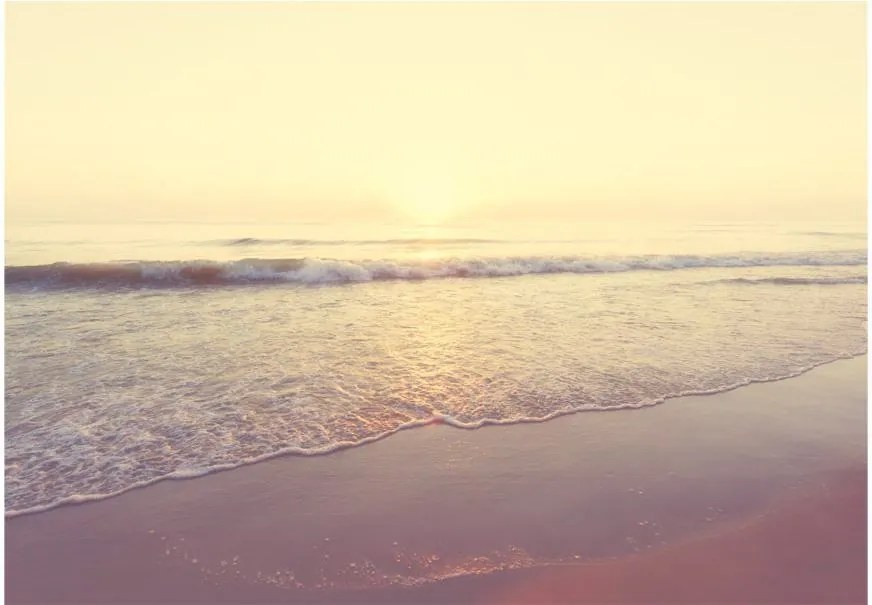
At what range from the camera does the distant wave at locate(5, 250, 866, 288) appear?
16.2m

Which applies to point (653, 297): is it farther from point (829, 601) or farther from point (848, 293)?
point (829, 601)

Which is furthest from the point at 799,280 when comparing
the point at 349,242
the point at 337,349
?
the point at 349,242

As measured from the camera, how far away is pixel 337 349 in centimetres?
861

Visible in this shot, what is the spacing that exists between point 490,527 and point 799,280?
17434mm

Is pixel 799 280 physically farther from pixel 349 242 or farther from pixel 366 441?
pixel 349 242

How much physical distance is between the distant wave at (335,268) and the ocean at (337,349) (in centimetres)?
11

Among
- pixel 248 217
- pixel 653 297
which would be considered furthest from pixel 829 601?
pixel 248 217

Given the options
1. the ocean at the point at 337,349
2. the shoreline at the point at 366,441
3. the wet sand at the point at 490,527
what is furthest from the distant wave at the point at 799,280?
the wet sand at the point at 490,527

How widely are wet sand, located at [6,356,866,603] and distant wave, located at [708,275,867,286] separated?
1286cm

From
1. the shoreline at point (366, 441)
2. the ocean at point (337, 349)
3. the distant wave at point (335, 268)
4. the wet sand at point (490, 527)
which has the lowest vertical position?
the wet sand at point (490, 527)

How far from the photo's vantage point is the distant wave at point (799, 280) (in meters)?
16.4

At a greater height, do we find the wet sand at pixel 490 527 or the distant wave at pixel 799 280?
the distant wave at pixel 799 280

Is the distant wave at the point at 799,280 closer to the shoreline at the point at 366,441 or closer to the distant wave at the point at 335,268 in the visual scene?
the distant wave at the point at 335,268

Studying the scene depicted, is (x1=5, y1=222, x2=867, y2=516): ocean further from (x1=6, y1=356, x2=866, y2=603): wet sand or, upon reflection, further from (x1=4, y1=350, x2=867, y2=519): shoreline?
(x1=6, y1=356, x2=866, y2=603): wet sand
